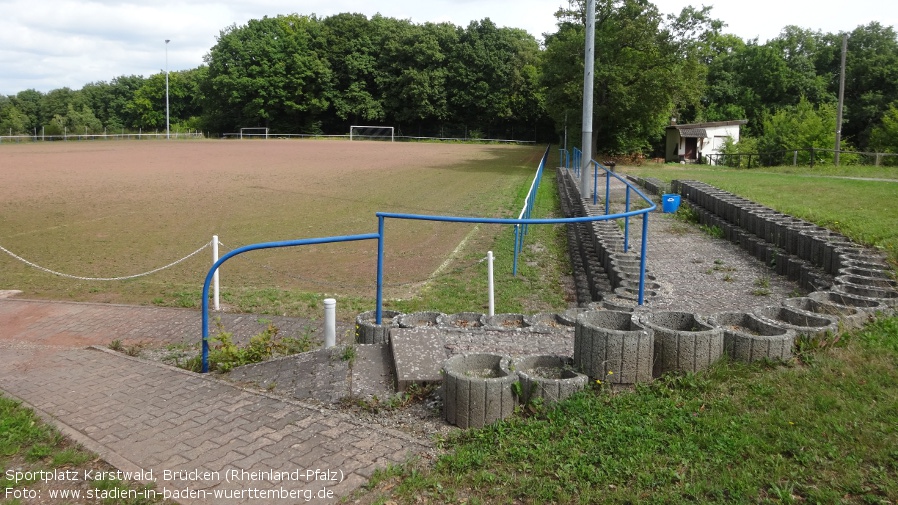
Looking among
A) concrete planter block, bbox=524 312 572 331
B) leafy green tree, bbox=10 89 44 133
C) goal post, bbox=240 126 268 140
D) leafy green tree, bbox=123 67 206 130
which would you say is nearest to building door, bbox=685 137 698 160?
goal post, bbox=240 126 268 140

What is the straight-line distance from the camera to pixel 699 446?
3967 mm

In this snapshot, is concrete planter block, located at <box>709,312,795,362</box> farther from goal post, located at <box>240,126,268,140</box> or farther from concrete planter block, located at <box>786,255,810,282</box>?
goal post, located at <box>240,126,268,140</box>

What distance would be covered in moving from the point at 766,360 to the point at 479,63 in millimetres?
69122

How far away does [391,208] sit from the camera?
2041cm

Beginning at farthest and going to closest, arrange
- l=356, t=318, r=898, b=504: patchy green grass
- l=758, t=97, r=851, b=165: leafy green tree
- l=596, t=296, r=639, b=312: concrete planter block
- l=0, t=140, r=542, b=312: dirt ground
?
l=758, t=97, r=851, b=165: leafy green tree
l=0, t=140, r=542, b=312: dirt ground
l=596, t=296, r=639, b=312: concrete planter block
l=356, t=318, r=898, b=504: patchy green grass

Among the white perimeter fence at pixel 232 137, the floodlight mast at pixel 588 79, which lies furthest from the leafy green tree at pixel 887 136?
the white perimeter fence at pixel 232 137

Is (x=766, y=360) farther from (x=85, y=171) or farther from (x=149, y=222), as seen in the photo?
(x=85, y=171)

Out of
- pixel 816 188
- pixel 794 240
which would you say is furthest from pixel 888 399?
pixel 816 188

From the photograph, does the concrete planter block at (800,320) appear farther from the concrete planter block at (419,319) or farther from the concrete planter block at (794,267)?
the concrete planter block at (794,267)

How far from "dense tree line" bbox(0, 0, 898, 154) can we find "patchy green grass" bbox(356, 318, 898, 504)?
34.2 m

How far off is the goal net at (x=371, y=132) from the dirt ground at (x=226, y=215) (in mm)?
32615

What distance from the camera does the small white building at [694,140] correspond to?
46719 mm

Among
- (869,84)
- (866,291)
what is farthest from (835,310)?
(869,84)

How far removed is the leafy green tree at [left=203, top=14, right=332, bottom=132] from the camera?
7194 centimetres
